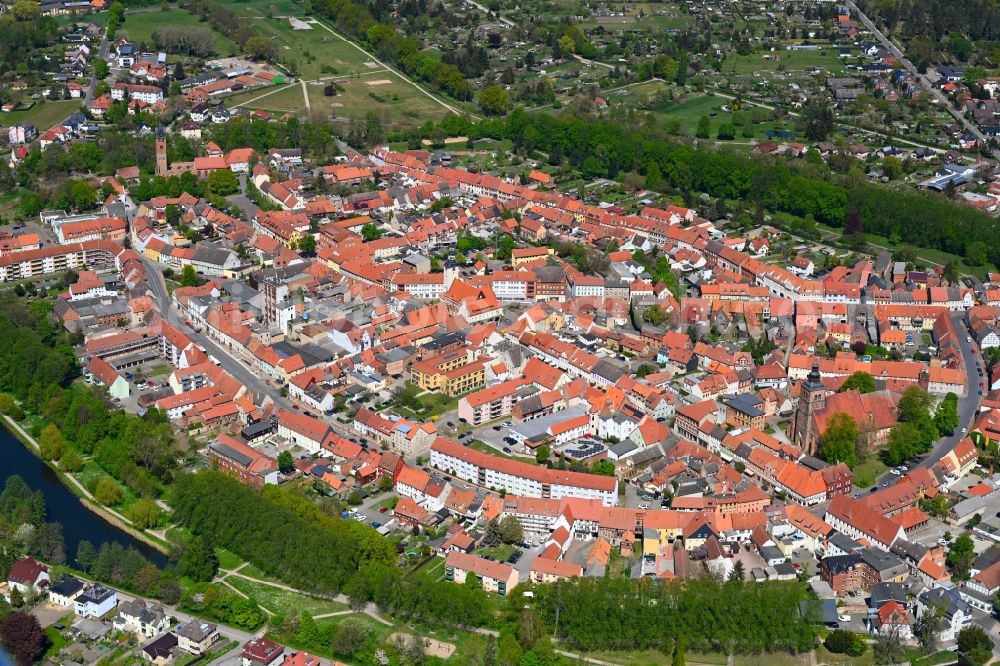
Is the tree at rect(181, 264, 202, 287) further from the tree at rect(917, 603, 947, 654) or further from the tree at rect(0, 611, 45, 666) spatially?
the tree at rect(917, 603, 947, 654)

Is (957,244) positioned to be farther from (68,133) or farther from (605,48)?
(68,133)

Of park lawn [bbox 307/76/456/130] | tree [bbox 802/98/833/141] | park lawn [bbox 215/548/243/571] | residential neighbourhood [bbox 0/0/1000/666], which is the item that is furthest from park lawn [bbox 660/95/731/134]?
park lawn [bbox 215/548/243/571]

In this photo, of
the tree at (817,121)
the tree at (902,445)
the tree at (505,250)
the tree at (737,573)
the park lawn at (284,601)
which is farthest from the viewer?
the tree at (817,121)

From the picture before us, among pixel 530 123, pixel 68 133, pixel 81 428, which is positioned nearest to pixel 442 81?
pixel 530 123

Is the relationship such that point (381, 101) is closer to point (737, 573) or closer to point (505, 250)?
point (505, 250)

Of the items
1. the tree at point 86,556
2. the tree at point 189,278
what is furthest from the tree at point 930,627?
the tree at point 189,278

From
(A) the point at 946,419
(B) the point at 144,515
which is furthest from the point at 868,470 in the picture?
(B) the point at 144,515

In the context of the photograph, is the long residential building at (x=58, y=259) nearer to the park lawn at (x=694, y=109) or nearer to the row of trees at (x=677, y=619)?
the row of trees at (x=677, y=619)
